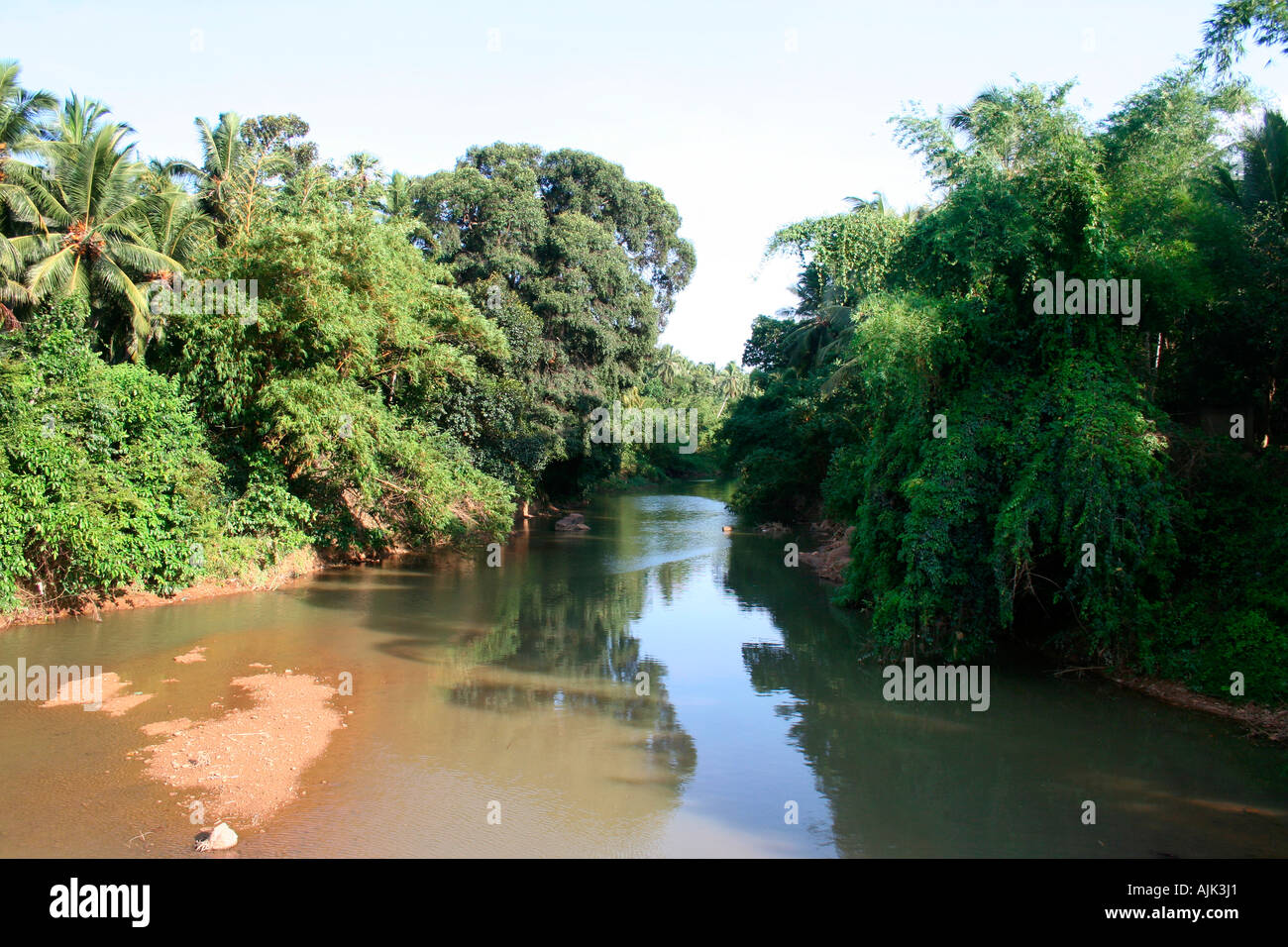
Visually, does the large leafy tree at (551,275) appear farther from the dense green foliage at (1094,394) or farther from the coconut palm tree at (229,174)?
the dense green foliage at (1094,394)

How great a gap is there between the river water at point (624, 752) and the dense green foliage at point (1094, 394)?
4.54 feet

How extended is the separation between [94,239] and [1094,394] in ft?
64.7

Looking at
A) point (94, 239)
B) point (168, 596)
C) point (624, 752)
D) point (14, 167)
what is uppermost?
point (14, 167)

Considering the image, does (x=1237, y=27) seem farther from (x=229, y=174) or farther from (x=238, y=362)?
(x=229, y=174)

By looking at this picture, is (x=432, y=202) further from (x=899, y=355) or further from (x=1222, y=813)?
(x=1222, y=813)

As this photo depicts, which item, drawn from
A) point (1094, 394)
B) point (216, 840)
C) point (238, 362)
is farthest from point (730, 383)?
point (216, 840)

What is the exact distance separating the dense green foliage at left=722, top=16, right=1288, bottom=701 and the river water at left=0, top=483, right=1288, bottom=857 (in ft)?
4.54

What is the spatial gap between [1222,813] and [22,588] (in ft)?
57.5

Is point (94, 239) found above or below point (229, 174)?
below

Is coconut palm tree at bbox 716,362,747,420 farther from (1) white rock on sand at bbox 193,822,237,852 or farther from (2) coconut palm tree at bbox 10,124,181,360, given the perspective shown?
(1) white rock on sand at bbox 193,822,237,852

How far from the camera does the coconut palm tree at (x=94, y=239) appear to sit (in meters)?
18.1

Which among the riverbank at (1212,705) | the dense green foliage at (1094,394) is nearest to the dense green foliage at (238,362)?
the dense green foliage at (1094,394)

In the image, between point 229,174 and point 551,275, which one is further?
point 551,275

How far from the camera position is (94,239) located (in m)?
18.5
